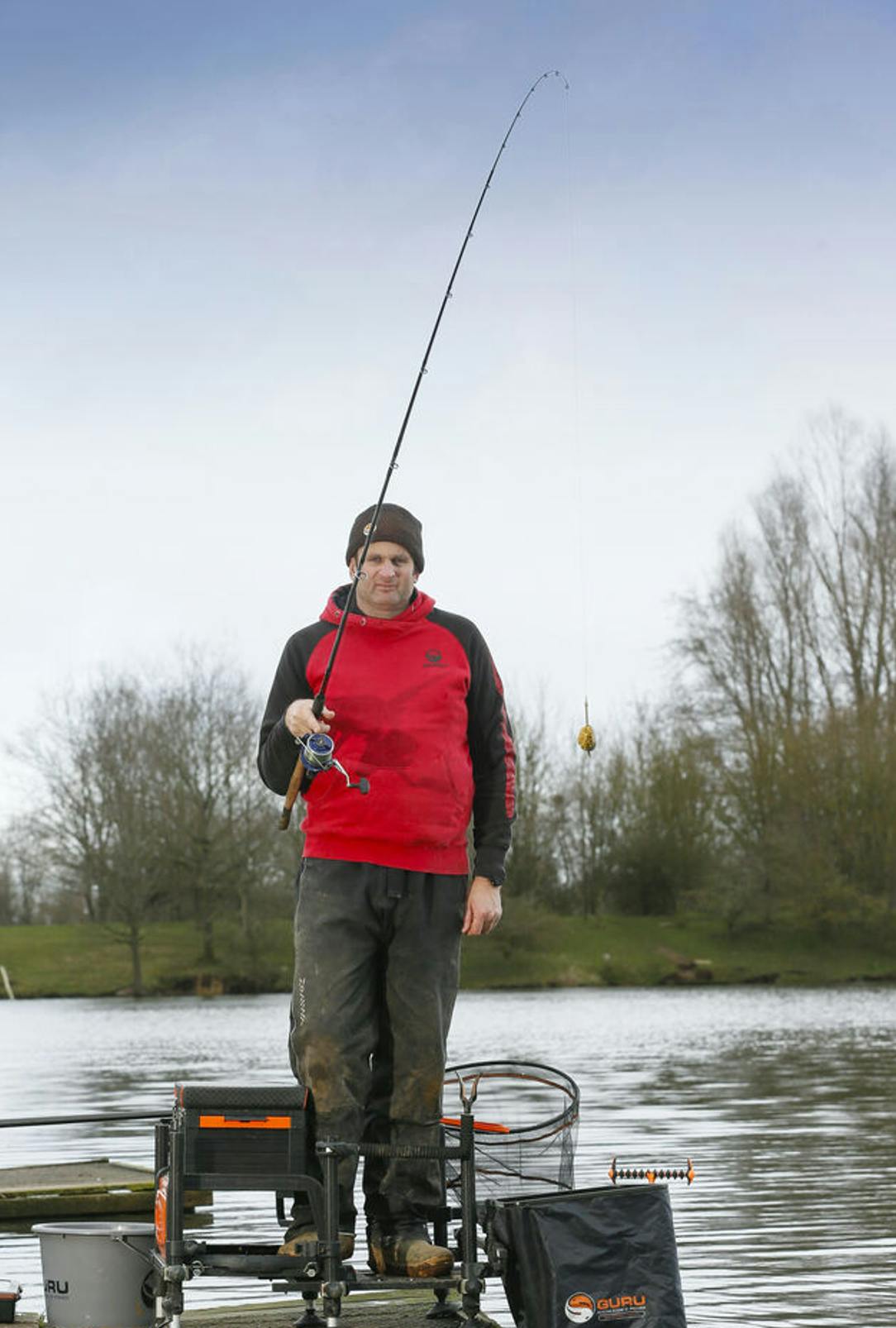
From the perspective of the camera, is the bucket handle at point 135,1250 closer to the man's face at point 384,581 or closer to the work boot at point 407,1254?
the work boot at point 407,1254

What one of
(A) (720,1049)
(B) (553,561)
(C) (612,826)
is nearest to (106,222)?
(B) (553,561)

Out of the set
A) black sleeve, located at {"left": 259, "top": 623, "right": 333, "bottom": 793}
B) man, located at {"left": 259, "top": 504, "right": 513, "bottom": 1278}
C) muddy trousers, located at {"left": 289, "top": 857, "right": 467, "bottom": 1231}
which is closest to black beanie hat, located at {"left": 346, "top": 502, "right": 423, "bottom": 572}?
man, located at {"left": 259, "top": 504, "right": 513, "bottom": 1278}

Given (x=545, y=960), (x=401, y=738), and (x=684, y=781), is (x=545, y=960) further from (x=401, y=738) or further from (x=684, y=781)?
(x=401, y=738)

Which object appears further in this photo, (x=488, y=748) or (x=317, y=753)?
(x=488, y=748)

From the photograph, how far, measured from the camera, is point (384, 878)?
496cm

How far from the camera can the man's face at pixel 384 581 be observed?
513cm

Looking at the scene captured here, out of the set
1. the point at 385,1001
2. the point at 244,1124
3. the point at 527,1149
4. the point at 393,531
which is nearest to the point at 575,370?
the point at 393,531

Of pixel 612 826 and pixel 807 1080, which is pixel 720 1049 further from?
pixel 612 826

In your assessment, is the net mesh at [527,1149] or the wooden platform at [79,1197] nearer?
the net mesh at [527,1149]

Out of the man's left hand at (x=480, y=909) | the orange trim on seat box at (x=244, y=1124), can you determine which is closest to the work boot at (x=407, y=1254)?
the orange trim on seat box at (x=244, y=1124)

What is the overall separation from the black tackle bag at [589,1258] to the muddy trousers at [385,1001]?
0.45 meters

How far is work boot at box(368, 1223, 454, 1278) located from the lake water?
1050mm

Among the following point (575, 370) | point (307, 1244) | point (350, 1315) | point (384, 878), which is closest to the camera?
point (307, 1244)

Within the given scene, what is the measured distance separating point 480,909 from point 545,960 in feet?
168
